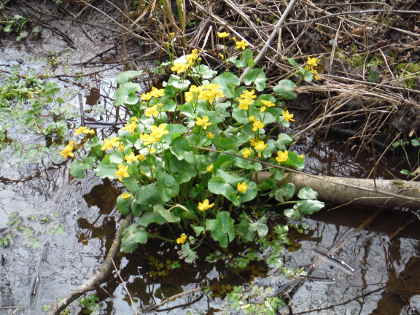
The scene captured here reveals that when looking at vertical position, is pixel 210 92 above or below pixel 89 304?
above

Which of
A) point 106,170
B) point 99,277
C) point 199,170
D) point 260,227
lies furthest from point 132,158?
point 260,227

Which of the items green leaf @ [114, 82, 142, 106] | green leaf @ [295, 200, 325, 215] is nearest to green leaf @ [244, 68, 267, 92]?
green leaf @ [114, 82, 142, 106]

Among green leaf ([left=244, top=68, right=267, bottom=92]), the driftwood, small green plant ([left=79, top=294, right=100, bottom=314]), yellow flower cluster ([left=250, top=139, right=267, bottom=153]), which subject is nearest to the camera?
small green plant ([left=79, top=294, right=100, bottom=314])

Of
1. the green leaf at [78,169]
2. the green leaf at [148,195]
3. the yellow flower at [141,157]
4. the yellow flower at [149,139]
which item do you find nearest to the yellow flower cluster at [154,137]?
the yellow flower at [149,139]

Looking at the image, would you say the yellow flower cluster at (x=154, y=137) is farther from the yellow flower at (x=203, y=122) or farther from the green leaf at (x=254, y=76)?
the green leaf at (x=254, y=76)

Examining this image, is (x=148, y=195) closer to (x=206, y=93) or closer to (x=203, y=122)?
(x=203, y=122)

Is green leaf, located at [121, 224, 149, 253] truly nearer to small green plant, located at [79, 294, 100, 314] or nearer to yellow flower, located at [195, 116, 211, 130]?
small green plant, located at [79, 294, 100, 314]
